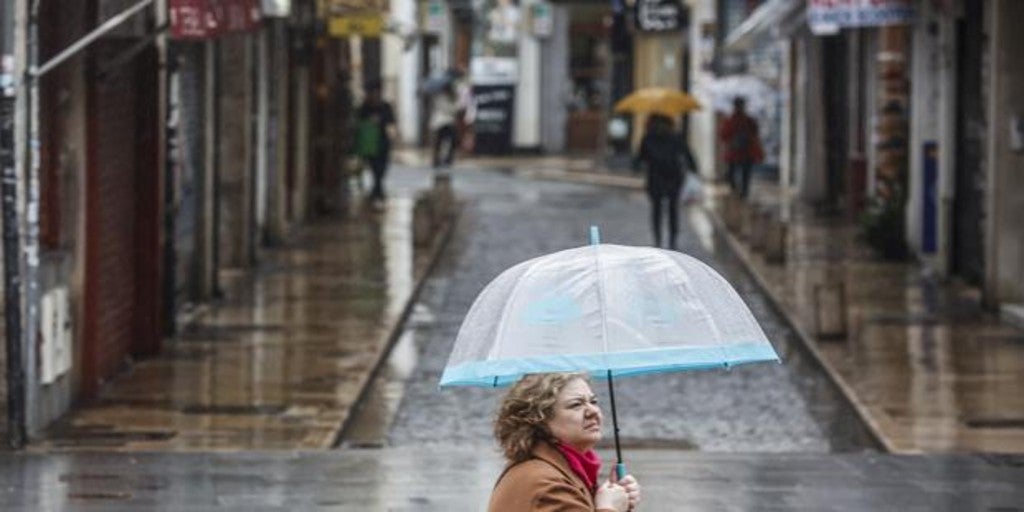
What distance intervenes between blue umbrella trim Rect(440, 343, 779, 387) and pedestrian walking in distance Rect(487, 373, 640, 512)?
0.24m

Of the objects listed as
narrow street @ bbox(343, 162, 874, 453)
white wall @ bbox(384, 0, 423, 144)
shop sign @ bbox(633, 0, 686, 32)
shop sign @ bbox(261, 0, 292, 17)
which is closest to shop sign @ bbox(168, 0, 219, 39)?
narrow street @ bbox(343, 162, 874, 453)

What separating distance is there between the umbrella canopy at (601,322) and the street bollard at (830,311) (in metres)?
14.8

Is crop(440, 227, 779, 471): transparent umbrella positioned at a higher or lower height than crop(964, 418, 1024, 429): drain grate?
higher

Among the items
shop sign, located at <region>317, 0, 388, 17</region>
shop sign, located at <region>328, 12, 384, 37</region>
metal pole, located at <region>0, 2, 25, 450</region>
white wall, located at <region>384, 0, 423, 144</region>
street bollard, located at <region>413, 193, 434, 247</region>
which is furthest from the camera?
white wall, located at <region>384, 0, 423, 144</region>

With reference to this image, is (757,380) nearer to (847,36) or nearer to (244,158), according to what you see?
(244,158)

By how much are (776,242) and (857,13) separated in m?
3.02

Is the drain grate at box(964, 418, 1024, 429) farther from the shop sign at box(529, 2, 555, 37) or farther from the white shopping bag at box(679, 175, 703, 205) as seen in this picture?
the shop sign at box(529, 2, 555, 37)

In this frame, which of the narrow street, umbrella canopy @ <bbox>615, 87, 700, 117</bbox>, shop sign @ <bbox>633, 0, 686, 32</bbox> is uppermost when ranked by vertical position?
shop sign @ <bbox>633, 0, 686, 32</bbox>

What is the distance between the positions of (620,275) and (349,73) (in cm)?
3703

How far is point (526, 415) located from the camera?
6.96 meters

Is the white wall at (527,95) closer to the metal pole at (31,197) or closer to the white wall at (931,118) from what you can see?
the white wall at (931,118)

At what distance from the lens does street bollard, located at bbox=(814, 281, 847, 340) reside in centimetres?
2247

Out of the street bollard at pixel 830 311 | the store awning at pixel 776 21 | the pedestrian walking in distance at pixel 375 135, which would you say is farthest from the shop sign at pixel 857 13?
the pedestrian walking in distance at pixel 375 135

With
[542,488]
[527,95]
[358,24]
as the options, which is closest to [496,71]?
[527,95]
